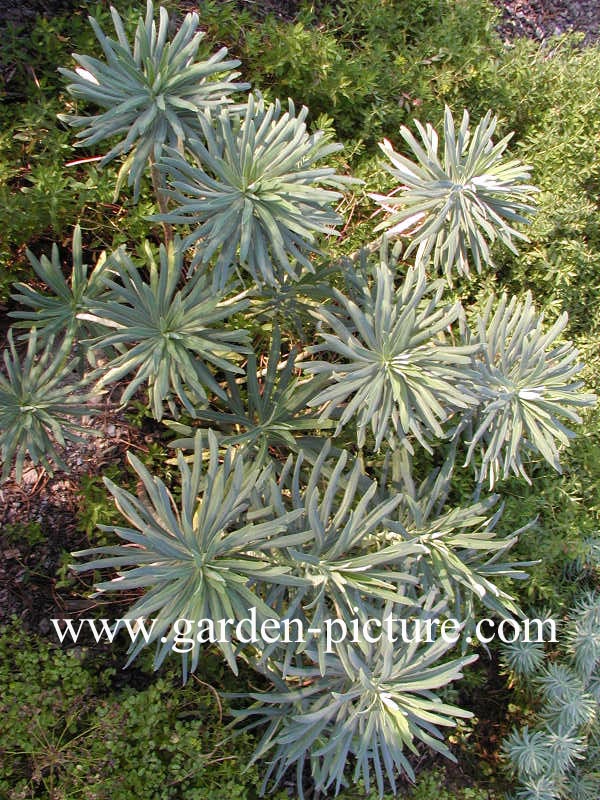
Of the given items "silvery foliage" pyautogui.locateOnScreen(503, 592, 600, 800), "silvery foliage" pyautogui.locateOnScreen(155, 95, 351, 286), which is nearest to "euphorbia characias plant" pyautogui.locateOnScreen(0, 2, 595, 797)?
"silvery foliage" pyautogui.locateOnScreen(155, 95, 351, 286)

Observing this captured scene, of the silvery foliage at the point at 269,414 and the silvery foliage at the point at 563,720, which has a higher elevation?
the silvery foliage at the point at 269,414

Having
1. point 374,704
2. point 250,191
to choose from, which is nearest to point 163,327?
point 250,191

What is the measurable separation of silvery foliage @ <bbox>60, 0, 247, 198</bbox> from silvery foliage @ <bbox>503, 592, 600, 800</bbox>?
2329mm

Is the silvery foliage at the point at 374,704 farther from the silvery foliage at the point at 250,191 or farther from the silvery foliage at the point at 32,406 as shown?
the silvery foliage at the point at 250,191

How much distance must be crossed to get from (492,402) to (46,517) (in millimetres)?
1681

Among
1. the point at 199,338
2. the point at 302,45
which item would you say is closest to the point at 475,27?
the point at 302,45

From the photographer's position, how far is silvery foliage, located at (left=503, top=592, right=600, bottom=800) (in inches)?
107

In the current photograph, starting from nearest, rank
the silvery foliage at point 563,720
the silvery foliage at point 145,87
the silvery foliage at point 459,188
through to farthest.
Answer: the silvery foliage at point 145,87, the silvery foliage at point 459,188, the silvery foliage at point 563,720

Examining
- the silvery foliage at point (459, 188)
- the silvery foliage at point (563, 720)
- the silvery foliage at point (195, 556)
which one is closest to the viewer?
the silvery foliage at point (195, 556)

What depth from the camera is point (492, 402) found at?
2.12m

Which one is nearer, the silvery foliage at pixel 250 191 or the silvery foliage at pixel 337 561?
the silvery foliage at pixel 250 191

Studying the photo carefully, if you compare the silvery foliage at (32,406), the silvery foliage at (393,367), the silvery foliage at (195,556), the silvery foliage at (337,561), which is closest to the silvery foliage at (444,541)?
the silvery foliage at (337,561)

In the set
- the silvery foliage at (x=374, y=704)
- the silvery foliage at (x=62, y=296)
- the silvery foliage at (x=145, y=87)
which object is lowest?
the silvery foliage at (x=374, y=704)

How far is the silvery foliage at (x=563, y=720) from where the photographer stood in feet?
8.95
